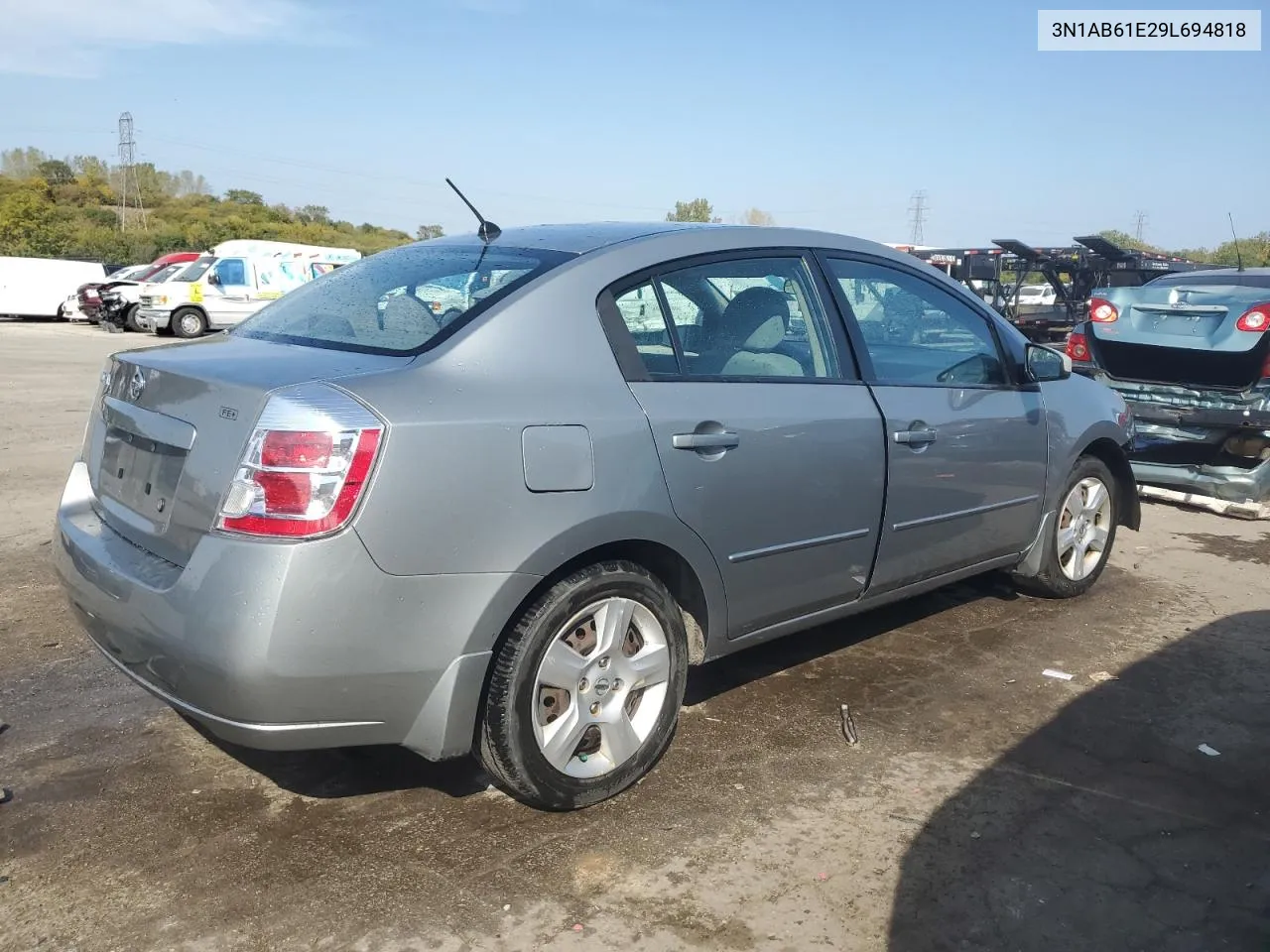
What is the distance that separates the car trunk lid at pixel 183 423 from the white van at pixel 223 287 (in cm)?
2087

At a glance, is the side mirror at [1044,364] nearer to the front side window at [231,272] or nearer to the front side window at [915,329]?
the front side window at [915,329]

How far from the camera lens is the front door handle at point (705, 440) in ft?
10.5

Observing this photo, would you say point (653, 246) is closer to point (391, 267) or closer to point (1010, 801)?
point (391, 267)

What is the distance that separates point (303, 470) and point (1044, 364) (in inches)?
132

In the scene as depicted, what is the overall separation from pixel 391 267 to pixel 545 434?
113cm

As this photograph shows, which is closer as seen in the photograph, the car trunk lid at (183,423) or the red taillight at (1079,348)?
the car trunk lid at (183,423)

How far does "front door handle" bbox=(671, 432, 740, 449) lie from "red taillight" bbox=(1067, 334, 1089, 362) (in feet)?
18.5

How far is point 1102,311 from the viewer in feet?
26.0

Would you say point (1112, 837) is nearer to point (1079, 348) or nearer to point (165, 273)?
point (1079, 348)

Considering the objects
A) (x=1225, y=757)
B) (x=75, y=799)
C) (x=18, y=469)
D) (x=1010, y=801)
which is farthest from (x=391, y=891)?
(x=18, y=469)

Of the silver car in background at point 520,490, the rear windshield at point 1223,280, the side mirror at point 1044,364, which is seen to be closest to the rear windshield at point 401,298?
the silver car in background at point 520,490

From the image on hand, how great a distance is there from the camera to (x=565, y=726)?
10.1 feet

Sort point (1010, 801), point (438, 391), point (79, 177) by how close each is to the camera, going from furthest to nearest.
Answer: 1. point (79, 177)
2. point (1010, 801)
3. point (438, 391)

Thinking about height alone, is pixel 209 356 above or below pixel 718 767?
above
